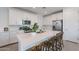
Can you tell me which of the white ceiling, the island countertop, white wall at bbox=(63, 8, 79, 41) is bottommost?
the island countertop

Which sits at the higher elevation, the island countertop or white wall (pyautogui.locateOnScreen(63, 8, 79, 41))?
white wall (pyautogui.locateOnScreen(63, 8, 79, 41))

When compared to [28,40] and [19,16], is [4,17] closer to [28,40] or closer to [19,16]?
[19,16]

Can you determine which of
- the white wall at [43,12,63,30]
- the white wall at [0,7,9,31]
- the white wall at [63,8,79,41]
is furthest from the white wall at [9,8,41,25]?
the white wall at [63,8,79,41]

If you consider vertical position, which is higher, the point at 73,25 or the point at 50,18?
the point at 50,18

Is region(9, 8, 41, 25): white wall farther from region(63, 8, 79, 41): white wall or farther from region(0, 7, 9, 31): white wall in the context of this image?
region(63, 8, 79, 41): white wall

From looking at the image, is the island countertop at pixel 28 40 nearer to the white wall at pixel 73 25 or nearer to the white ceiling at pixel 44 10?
the white ceiling at pixel 44 10

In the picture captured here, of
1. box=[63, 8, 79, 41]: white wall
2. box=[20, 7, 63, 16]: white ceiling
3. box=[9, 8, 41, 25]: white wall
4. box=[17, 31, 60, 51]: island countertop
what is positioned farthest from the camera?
box=[63, 8, 79, 41]: white wall

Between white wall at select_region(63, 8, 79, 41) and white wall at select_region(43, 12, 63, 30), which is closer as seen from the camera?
white wall at select_region(43, 12, 63, 30)

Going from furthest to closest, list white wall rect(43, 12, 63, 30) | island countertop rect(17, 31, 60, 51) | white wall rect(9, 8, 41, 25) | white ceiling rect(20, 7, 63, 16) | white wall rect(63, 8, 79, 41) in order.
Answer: white wall rect(63, 8, 79, 41) < white wall rect(43, 12, 63, 30) < white ceiling rect(20, 7, 63, 16) < white wall rect(9, 8, 41, 25) < island countertop rect(17, 31, 60, 51)

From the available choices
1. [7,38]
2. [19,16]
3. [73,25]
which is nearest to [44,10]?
[19,16]

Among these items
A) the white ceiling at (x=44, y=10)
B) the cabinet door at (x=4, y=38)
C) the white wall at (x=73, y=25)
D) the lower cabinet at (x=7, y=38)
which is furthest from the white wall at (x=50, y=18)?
the cabinet door at (x=4, y=38)
